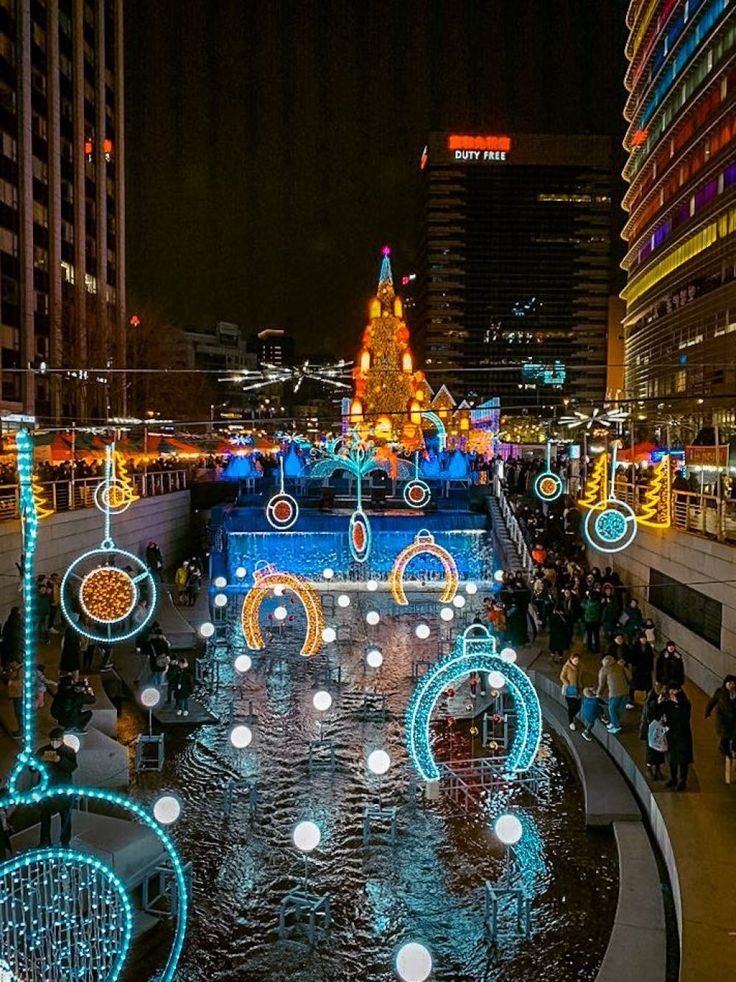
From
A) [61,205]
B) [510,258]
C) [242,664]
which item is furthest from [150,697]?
[510,258]

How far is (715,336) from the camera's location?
187 ft

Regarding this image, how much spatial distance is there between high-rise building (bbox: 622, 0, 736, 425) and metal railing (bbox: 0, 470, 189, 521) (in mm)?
24138

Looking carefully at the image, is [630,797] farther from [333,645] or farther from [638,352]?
[638,352]

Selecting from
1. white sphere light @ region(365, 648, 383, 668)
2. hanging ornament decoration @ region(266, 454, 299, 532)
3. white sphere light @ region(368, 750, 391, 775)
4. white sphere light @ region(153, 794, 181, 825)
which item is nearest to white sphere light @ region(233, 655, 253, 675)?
white sphere light @ region(365, 648, 383, 668)

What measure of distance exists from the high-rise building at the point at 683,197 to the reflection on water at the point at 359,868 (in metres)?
34.8

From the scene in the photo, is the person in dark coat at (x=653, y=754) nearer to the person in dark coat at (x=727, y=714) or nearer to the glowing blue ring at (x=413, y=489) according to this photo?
the person in dark coat at (x=727, y=714)

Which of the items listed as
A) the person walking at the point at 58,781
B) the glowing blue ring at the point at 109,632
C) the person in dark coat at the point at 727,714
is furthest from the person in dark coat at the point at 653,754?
the glowing blue ring at the point at 109,632

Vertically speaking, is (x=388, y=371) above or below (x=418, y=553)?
above

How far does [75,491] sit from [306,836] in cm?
1757

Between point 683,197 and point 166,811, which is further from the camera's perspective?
point 683,197

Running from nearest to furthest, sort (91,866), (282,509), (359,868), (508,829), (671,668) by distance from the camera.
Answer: (91,866) < (359,868) < (508,829) < (671,668) < (282,509)

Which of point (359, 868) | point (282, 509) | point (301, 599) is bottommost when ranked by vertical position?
point (359, 868)

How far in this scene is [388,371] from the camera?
52.9 meters

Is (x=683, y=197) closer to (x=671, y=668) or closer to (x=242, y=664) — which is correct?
(x=242, y=664)
